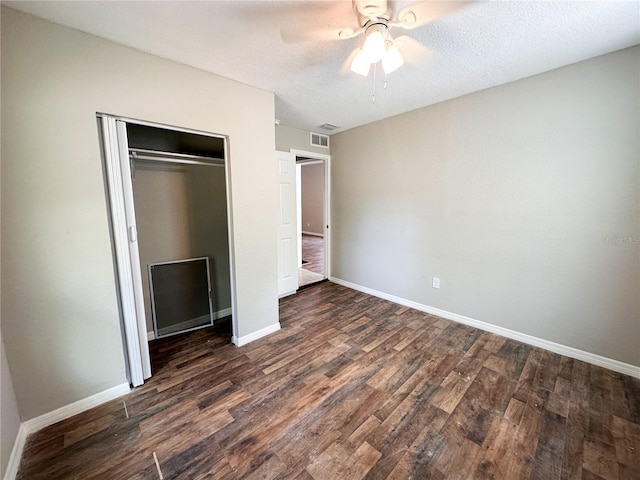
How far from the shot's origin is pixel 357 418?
1.64 meters

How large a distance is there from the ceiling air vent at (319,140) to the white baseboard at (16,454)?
3.87 metres

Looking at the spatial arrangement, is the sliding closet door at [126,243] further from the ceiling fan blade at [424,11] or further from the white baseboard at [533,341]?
the white baseboard at [533,341]

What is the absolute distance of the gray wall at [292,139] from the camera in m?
3.50

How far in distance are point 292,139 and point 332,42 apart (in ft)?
6.51

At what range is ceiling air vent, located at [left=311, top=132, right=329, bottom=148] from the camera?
3.86 m

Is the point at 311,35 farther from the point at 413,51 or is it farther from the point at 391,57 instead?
the point at 413,51

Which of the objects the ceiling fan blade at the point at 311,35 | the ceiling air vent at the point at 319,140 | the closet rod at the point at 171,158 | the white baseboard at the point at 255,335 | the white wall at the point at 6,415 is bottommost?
the white baseboard at the point at 255,335

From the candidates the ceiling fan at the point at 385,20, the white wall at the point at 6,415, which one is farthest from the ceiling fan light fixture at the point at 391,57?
the white wall at the point at 6,415

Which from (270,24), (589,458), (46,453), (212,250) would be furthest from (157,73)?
(589,458)

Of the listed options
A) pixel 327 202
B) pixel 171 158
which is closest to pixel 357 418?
pixel 171 158

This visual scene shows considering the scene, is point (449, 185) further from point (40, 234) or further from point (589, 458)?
point (40, 234)

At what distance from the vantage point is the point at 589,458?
A: 138cm

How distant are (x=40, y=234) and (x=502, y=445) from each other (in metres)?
2.96

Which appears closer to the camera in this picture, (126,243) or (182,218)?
(126,243)
